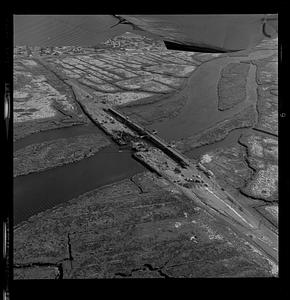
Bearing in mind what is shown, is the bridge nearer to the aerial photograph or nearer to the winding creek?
the aerial photograph

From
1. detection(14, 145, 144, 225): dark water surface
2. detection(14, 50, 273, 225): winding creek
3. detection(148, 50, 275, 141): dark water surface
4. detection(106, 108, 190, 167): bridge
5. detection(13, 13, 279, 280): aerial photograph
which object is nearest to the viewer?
detection(13, 13, 279, 280): aerial photograph

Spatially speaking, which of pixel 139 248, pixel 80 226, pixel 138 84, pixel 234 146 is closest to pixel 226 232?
pixel 139 248

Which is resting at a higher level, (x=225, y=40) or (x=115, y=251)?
(x=225, y=40)

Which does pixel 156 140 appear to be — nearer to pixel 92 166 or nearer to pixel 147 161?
pixel 147 161

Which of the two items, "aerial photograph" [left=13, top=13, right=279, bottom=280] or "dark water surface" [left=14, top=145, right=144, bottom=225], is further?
"dark water surface" [left=14, top=145, right=144, bottom=225]

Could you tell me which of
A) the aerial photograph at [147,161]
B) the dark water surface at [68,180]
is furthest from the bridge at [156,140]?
the dark water surface at [68,180]

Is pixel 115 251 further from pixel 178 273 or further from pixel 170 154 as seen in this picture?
pixel 170 154

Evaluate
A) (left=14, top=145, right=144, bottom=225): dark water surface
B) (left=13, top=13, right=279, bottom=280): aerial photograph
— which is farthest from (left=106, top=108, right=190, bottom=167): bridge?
(left=14, top=145, right=144, bottom=225): dark water surface

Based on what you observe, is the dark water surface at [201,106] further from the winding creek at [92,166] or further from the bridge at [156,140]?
the bridge at [156,140]

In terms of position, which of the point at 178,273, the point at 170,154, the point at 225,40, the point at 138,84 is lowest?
the point at 178,273

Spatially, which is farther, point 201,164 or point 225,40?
point 201,164
